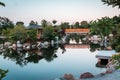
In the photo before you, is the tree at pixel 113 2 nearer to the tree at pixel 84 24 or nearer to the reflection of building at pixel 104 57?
the reflection of building at pixel 104 57

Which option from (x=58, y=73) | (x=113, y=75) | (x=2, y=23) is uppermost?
(x=2, y=23)

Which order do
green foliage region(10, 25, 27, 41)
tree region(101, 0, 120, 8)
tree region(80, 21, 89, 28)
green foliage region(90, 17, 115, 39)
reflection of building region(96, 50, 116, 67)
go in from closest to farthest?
tree region(101, 0, 120, 8) < green foliage region(90, 17, 115, 39) < reflection of building region(96, 50, 116, 67) < green foliage region(10, 25, 27, 41) < tree region(80, 21, 89, 28)

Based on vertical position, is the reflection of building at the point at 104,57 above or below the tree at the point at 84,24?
→ below

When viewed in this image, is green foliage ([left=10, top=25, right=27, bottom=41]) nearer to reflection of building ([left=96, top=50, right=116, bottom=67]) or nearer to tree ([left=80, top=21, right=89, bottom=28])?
reflection of building ([left=96, top=50, right=116, bottom=67])

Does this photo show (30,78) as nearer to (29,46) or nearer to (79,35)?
(29,46)

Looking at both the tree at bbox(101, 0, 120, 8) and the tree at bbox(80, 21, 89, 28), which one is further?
the tree at bbox(80, 21, 89, 28)

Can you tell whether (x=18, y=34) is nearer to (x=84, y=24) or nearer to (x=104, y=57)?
(x=104, y=57)

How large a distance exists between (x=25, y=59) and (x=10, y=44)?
66.2ft

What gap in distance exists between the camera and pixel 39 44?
267 feet

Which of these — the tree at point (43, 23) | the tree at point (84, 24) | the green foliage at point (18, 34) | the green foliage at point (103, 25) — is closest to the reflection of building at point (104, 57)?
the green foliage at point (103, 25)

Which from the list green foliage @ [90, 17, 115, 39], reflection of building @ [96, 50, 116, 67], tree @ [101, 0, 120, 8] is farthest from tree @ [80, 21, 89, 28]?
tree @ [101, 0, 120, 8]

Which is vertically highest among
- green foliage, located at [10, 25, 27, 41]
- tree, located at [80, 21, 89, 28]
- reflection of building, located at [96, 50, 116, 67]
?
tree, located at [80, 21, 89, 28]

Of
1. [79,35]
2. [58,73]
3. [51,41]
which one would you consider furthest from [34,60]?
[79,35]

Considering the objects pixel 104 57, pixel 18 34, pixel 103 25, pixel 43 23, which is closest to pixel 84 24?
pixel 43 23
